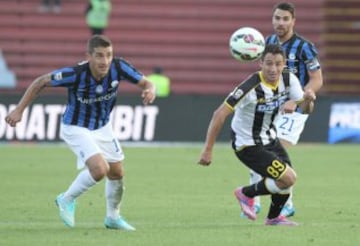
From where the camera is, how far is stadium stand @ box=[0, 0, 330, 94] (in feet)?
88.5

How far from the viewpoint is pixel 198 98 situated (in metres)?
21.7

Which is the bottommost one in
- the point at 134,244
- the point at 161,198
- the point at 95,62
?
the point at 161,198

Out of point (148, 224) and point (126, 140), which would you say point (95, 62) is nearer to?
point (148, 224)

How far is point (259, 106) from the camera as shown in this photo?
32.9 feet

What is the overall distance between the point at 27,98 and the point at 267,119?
85.6 inches

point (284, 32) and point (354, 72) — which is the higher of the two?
point (284, 32)

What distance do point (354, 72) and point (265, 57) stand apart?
60.5 ft

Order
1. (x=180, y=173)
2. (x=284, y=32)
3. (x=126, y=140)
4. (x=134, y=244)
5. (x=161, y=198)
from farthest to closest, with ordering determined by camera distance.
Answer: (x=126, y=140)
(x=180, y=173)
(x=161, y=198)
(x=284, y=32)
(x=134, y=244)

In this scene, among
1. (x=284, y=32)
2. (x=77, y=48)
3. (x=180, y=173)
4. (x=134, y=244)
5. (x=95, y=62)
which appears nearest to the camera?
(x=134, y=244)

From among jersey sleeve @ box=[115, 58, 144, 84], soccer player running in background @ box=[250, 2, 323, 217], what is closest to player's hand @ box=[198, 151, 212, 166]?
jersey sleeve @ box=[115, 58, 144, 84]

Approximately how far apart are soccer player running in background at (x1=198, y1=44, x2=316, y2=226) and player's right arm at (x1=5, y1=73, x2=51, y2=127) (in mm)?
1479

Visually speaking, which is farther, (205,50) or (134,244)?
(205,50)

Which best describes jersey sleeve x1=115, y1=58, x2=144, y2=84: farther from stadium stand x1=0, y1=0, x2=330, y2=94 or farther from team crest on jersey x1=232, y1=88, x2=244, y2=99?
stadium stand x1=0, y1=0, x2=330, y2=94

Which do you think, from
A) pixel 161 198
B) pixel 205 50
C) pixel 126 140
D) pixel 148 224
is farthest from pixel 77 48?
pixel 148 224
